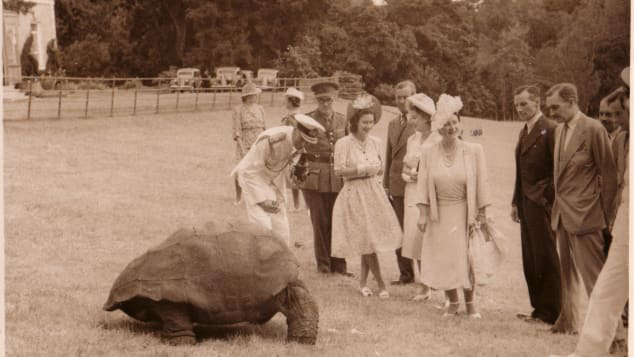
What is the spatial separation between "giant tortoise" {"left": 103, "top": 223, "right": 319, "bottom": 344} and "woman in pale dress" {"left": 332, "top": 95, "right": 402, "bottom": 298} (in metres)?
1.72

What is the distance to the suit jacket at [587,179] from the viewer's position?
20.6 feet

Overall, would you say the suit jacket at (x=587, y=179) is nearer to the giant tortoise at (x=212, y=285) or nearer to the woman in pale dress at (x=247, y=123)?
the giant tortoise at (x=212, y=285)

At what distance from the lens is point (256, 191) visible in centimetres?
734

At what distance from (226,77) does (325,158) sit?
789 centimetres

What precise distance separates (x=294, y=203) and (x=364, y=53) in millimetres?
5310

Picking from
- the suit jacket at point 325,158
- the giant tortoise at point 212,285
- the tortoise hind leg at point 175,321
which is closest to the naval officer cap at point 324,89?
the suit jacket at point 325,158

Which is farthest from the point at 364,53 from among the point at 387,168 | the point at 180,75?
the point at 387,168

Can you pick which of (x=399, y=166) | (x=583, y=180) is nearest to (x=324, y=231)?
(x=399, y=166)

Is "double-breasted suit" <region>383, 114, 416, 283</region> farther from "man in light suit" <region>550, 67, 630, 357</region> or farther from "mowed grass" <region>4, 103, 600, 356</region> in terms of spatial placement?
"man in light suit" <region>550, 67, 630, 357</region>

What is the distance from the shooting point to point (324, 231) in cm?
925

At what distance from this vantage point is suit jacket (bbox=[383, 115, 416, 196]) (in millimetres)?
8805

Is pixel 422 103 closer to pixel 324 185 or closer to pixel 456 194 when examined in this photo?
pixel 456 194

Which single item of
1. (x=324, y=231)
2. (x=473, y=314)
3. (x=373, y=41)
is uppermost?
(x=373, y=41)

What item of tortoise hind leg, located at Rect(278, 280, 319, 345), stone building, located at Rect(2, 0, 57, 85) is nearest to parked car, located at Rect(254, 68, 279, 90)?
stone building, located at Rect(2, 0, 57, 85)
